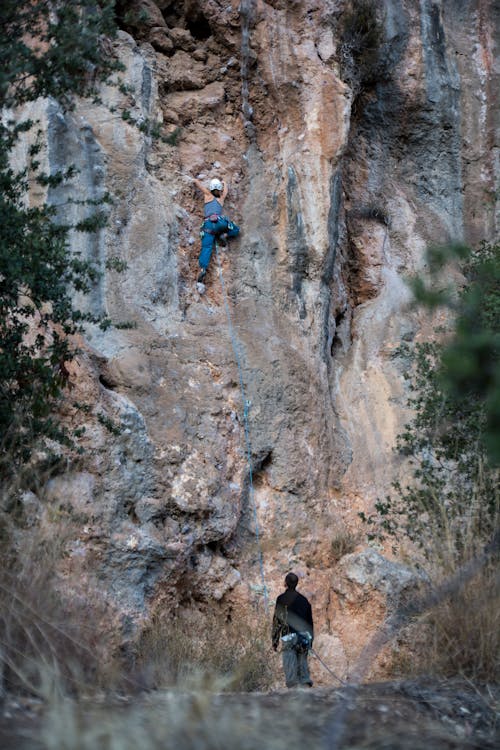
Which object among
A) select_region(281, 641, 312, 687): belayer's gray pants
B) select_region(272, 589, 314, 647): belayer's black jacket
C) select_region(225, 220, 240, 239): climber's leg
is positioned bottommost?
select_region(281, 641, 312, 687): belayer's gray pants

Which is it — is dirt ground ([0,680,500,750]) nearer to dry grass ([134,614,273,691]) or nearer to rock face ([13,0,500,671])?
dry grass ([134,614,273,691])

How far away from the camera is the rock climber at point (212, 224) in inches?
512

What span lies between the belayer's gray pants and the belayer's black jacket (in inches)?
6.7

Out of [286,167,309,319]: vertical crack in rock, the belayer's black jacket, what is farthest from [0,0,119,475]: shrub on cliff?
[286,167,309,319]: vertical crack in rock

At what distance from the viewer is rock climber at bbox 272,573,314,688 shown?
25.7ft

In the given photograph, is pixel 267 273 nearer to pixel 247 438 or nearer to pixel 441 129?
pixel 247 438

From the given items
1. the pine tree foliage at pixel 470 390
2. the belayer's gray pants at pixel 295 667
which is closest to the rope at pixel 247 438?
the belayer's gray pants at pixel 295 667

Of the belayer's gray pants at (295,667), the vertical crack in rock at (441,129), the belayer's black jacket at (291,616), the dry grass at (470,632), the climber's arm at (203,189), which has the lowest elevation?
the belayer's gray pants at (295,667)

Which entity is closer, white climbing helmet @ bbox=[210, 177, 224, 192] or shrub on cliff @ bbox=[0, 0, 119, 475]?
shrub on cliff @ bbox=[0, 0, 119, 475]

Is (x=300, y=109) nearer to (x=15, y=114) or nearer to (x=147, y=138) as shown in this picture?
(x=147, y=138)

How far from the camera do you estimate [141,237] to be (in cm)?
1249

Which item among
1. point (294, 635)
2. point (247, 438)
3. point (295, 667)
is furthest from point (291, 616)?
point (247, 438)

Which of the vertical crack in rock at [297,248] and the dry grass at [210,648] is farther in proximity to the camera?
the vertical crack in rock at [297,248]

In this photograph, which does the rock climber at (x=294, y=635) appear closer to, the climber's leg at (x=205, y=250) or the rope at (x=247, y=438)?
the rope at (x=247, y=438)
